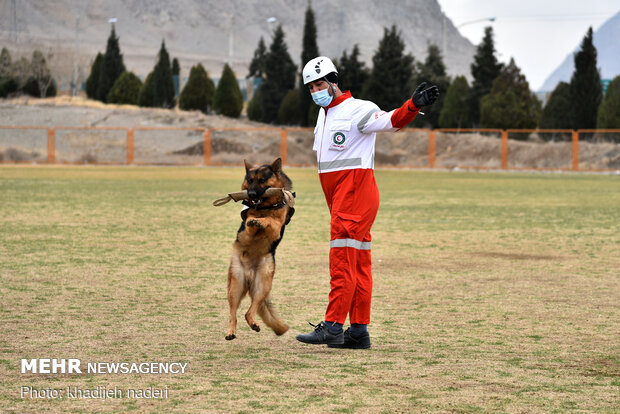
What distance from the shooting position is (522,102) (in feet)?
188

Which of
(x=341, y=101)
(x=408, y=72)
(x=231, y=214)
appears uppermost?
(x=408, y=72)

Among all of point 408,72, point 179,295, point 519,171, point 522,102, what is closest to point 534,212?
point 179,295

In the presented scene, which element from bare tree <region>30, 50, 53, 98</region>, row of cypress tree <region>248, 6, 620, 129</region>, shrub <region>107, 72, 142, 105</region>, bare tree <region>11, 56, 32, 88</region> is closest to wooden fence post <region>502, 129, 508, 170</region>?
row of cypress tree <region>248, 6, 620, 129</region>

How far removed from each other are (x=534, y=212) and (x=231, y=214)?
714 centimetres

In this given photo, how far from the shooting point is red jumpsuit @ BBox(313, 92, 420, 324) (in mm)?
7312

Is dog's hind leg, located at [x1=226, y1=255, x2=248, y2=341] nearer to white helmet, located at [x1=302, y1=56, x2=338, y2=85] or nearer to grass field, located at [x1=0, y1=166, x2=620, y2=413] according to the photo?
grass field, located at [x1=0, y1=166, x2=620, y2=413]

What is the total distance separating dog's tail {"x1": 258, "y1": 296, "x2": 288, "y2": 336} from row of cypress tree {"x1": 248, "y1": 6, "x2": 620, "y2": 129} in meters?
47.2

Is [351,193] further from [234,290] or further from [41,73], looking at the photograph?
[41,73]

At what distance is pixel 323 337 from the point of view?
7.37 m

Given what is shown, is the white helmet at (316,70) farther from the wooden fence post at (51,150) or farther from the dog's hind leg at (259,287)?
the wooden fence post at (51,150)

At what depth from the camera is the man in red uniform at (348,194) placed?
7.32 metres

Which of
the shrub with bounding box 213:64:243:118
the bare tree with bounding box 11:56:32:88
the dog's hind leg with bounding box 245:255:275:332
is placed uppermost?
the bare tree with bounding box 11:56:32:88

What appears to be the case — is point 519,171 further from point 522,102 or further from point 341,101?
point 341,101

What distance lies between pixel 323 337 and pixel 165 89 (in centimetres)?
6953
